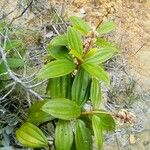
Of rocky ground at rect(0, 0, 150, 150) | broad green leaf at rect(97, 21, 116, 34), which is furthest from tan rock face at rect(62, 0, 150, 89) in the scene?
broad green leaf at rect(97, 21, 116, 34)

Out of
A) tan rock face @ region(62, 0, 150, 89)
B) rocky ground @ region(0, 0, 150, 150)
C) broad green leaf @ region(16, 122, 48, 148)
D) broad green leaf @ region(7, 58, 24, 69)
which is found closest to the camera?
broad green leaf @ region(16, 122, 48, 148)

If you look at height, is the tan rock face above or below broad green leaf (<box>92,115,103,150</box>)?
above

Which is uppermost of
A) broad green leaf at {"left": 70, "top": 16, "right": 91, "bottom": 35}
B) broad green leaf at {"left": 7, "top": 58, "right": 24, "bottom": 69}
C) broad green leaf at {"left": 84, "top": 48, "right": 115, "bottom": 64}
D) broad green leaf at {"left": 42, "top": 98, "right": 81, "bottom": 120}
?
broad green leaf at {"left": 70, "top": 16, "right": 91, "bottom": 35}

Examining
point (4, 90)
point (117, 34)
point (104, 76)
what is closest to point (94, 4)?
point (117, 34)

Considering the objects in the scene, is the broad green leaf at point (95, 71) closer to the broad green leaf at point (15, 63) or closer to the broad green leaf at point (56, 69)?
the broad green leaf at point (56, 69)

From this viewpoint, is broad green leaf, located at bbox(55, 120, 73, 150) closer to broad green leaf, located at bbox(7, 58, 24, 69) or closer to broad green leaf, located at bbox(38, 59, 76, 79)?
broad green leaf, located at bbox(38, 59, 76, 79)

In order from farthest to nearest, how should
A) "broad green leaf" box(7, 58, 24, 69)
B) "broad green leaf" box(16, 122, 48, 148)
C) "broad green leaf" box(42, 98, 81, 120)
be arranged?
"broad green leaf" box(7, 58, 24, 69)
"broad green leaf" box(16, 122, 48, 148)
"broad green leaf" box(42, 98, 81, 120)

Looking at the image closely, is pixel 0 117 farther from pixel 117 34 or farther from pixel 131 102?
pixel 117 34
